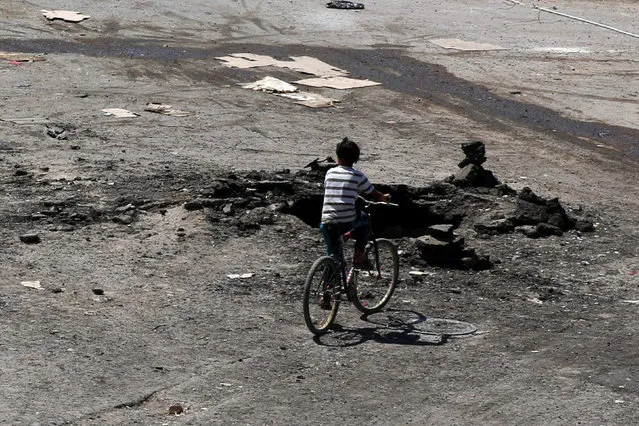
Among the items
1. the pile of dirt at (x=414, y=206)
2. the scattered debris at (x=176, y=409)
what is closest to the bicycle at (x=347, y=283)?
the pile of dirt at (x=414, y=206)

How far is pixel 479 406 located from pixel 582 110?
45.8 ft

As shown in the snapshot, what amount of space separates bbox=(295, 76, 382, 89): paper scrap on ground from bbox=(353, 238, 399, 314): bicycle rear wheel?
11233 mm

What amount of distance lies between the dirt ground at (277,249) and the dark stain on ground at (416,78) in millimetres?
90

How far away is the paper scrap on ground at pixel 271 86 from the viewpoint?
2131cm

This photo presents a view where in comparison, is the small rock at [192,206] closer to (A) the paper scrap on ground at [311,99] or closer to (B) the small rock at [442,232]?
(B) the small rock at [442,232]

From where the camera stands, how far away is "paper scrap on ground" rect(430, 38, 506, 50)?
26.8 meters

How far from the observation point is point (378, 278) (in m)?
10.9

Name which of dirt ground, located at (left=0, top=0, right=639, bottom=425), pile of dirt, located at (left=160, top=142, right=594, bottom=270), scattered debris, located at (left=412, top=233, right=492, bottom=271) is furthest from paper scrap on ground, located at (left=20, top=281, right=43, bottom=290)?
scattered debris, located at (left=412, top=233, right=492, bottom=271)

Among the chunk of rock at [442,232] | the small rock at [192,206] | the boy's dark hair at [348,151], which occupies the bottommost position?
the small rock at [192,206]

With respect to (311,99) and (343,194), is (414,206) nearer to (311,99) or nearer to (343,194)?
(343,194)

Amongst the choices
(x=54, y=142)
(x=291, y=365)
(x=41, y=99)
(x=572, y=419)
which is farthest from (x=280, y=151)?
(x=572, y=419)

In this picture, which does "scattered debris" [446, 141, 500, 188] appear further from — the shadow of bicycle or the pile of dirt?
the shadow of bicycle

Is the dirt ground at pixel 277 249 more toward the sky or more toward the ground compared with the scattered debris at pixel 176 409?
more toward the ground

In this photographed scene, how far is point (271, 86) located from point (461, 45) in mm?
7185
